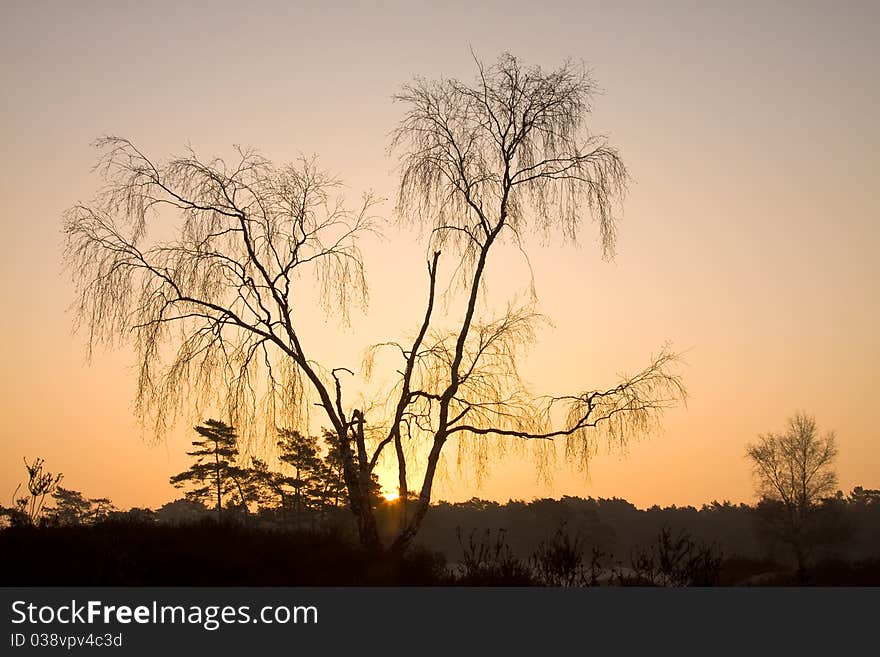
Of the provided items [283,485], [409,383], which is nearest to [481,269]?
[409,383]

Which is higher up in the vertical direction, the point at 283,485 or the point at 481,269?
the point at 481,269

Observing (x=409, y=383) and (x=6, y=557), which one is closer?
(x=6, y=557)

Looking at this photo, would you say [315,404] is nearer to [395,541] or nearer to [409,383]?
[409,383]

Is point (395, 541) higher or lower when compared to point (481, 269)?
lower

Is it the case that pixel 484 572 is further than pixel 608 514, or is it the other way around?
pixel 608 514
